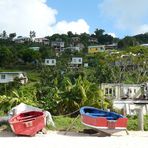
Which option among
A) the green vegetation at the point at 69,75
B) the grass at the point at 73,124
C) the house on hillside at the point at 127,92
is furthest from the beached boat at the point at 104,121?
the house on hillside at the point at 127,92

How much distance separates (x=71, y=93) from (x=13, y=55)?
6631 cm

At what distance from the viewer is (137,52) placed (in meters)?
52.8

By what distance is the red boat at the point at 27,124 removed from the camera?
1309cm

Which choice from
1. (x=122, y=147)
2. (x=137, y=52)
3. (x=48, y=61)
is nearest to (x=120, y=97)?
(x=122, y=147)

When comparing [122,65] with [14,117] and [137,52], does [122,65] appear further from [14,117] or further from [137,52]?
[14,117]

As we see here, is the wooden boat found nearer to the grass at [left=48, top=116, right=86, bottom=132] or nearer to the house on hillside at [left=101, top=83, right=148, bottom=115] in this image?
the grass at [left=48, top=116, right=86, bottom=132]

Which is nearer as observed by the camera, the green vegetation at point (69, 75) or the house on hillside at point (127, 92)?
the green vegetation at point (69, 75)

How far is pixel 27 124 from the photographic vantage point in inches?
516

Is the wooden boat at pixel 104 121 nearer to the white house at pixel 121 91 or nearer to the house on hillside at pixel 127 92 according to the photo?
the white house at pixel 121 91

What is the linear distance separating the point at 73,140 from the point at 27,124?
4.75 ft

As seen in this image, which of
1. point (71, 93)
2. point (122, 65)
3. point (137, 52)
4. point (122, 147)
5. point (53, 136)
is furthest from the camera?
point (137, 52)

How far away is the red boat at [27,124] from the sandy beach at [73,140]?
178mm

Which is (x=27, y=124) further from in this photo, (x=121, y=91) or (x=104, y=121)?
(x=121, y=91)

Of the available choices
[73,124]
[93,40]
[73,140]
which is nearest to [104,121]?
[73,140]
